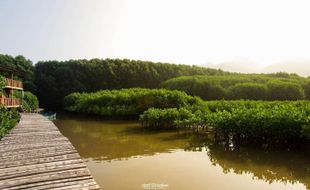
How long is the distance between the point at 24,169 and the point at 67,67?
2351 inches

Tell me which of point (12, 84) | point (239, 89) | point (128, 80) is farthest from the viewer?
point (128, 80)

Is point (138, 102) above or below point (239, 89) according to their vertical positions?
below

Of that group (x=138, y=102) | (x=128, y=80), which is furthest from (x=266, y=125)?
(x=128, y=80)

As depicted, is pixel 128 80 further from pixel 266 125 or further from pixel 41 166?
pixel 41 166

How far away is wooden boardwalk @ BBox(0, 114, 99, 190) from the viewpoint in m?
7.90

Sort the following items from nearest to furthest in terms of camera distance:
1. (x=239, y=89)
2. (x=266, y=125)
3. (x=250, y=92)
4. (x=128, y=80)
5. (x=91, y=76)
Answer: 1. (x=266, y=125)
2. (x=250, y=92)
3. (x=239, y=89)
4. (x=91, y=76)
5. (x=128, y=80)

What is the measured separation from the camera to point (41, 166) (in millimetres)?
9625

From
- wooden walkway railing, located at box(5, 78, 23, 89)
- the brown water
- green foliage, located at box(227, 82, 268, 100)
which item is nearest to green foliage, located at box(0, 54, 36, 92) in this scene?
wooden walkway railing, located at box(5, 78, 23, 89)

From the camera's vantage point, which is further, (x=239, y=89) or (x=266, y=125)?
(x=239, y=89)

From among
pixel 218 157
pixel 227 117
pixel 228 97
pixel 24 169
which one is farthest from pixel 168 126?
pixel 228 97

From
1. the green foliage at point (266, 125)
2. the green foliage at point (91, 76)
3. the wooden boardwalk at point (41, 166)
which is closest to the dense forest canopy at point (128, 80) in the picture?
the green foliage at point (91, 76)

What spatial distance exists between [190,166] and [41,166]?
727 cm

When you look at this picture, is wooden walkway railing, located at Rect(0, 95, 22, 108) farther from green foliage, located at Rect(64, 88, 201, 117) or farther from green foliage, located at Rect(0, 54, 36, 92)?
green foliage, located at Rect(0, 54, 36, 92)

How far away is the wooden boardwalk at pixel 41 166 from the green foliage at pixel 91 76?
167 feet
